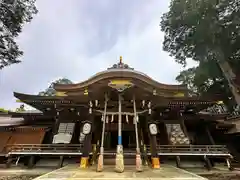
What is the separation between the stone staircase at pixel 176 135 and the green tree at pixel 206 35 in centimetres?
568

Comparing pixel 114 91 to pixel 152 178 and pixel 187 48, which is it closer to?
pixel 152 178

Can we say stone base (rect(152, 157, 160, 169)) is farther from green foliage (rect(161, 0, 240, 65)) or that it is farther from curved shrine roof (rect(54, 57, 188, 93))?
green foliage (rect(161, 0, 240, 65))

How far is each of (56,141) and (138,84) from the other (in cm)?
586

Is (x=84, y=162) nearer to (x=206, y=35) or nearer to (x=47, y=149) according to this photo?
(x=47, y=149)

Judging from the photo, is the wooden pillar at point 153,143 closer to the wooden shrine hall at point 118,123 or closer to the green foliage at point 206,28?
the wooden shrine hall at point 118,123

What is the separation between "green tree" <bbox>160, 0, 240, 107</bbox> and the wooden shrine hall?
16.4 ft

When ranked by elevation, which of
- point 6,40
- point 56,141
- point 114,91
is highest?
point 6,40

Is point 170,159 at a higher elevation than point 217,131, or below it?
below

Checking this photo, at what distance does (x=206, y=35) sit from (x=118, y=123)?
9.58 metres

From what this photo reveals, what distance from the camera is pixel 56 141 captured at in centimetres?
948

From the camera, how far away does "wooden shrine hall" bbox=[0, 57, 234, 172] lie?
793cm

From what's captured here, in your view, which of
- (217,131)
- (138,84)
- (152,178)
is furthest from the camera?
(217,131)

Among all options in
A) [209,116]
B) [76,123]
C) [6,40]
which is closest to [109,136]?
[76,123]

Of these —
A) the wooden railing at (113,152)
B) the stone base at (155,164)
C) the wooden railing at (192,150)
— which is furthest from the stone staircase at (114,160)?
the stone base at (155,164)
